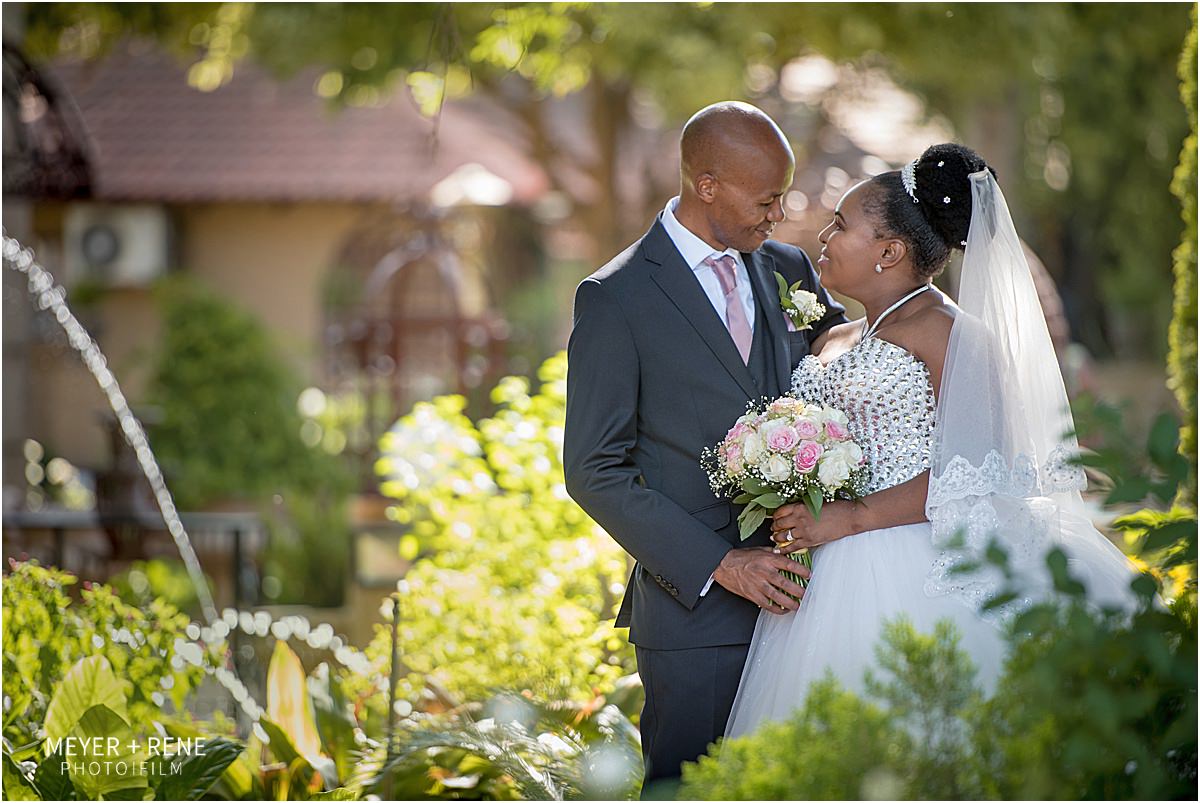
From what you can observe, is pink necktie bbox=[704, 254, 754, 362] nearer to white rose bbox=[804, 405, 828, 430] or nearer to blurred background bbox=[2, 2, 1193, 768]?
white rose bbox=[804, 405, 828, 430]

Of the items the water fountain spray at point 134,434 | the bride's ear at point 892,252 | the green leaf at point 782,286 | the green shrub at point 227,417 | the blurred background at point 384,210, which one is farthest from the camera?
the green shrub at point 227,417

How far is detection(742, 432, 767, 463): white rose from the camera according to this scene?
330 centimetres

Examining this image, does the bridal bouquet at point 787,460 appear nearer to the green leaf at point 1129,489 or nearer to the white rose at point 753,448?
the white rose at point 753,448

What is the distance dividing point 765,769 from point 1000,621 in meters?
0.86

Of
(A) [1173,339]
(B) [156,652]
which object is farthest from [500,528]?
(A) [1173,339]

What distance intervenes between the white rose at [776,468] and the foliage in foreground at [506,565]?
138cm

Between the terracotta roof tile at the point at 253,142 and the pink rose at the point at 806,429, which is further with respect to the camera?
the terracotta roof tile at the point at 253,142

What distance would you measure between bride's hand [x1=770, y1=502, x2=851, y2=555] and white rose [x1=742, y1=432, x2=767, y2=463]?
0.76ft

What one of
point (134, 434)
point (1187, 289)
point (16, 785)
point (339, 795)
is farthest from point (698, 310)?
point (134, 434)

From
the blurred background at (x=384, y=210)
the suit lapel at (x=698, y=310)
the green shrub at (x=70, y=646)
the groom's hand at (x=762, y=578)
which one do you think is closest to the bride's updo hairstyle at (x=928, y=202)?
the suit lapel at (x=698, y=310)

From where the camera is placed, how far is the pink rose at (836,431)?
337 cm

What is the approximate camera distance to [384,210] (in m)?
14.5

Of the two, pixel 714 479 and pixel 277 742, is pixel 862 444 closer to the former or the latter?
pixel 714 479

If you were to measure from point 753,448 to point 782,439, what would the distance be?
77mm
